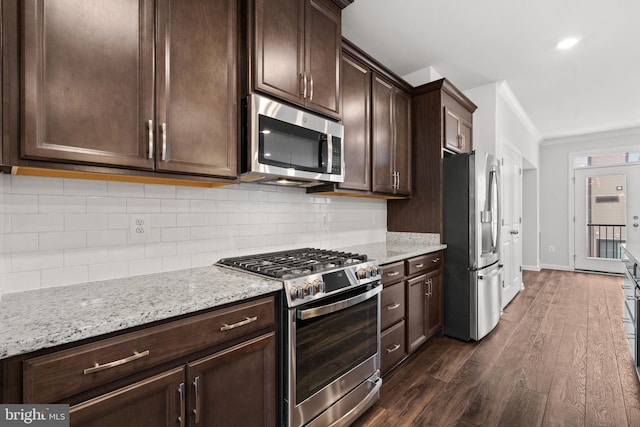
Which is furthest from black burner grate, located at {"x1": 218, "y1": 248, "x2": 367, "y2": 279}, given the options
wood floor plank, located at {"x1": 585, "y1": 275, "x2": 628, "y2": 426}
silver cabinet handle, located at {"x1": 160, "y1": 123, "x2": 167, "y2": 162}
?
wood floor plank, located at {"x1": 585, "y1": 275, "x2": 628, "y2": 426}

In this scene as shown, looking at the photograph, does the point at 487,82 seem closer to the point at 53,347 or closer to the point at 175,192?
the point at 175,192

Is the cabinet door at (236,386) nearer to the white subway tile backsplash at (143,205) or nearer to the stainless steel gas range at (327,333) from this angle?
the stainless steel gas range at (327,333)

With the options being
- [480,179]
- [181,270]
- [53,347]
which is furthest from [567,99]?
[53,347]

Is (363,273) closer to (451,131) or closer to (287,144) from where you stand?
(287,144)

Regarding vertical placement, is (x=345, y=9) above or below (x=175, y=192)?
above

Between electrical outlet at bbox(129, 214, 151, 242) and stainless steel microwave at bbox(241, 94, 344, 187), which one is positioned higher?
stainless steel microwave at bbox(241, 94, 344, 187)

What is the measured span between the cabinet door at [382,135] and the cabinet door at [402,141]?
0.10 meters

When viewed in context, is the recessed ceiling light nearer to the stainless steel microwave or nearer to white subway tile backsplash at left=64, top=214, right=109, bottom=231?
the stainless steel microwave

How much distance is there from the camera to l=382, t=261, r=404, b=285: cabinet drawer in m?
2.23

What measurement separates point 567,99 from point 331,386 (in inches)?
201

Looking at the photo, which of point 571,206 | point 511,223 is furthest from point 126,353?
point 571,206

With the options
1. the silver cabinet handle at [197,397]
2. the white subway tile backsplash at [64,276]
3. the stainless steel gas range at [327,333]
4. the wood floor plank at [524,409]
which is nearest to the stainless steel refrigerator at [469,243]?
the wood floor plank at [524,409]

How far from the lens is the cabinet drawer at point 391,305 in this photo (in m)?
2.23

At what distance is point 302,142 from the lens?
6.35 ft
